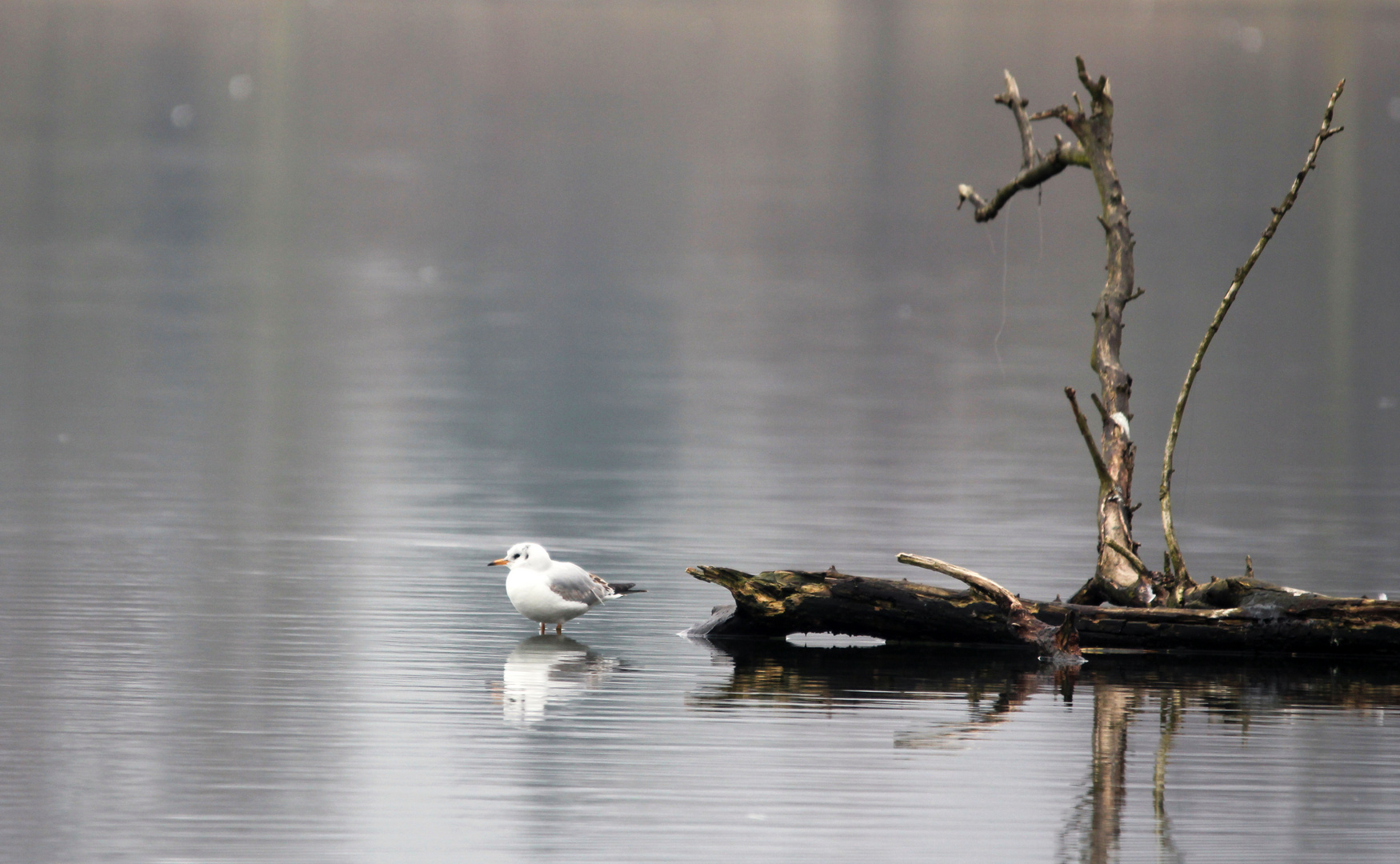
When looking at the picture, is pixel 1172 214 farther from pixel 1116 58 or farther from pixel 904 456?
pixel 1116 58

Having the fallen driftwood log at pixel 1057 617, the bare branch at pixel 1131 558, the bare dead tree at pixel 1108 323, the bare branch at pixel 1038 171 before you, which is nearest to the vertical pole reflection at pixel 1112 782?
the fallen driftwood log at pixel 1057 617

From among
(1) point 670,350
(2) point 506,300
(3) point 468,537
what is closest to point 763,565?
(3) point 468,537

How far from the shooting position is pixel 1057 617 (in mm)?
12141

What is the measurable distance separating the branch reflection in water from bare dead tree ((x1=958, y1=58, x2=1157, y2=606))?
2.20 feet

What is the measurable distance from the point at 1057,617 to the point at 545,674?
9.15ft

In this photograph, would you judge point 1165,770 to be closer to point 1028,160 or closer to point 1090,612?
point 1090,612

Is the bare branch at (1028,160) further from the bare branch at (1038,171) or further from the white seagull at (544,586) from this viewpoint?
the white seagull at (544,586)

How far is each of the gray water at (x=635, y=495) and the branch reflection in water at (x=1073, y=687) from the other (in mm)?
45

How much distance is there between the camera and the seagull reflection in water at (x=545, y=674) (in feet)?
35.8

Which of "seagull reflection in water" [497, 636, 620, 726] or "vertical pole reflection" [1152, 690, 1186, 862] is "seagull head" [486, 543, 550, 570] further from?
"vertical pole reflection" [1152, 690, 1186, 862]

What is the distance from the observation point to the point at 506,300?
36594mm

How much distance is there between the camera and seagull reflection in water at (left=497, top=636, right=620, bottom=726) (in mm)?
10906

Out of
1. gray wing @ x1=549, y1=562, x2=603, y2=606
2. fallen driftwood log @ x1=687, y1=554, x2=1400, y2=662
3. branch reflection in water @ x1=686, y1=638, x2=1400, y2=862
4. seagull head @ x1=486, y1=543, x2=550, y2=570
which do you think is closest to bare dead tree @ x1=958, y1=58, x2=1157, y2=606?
fallen driftwood log @ x1=687, y1=554, x2=1400, y2=662

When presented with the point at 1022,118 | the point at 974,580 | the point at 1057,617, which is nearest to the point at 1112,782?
the point at 974,580
